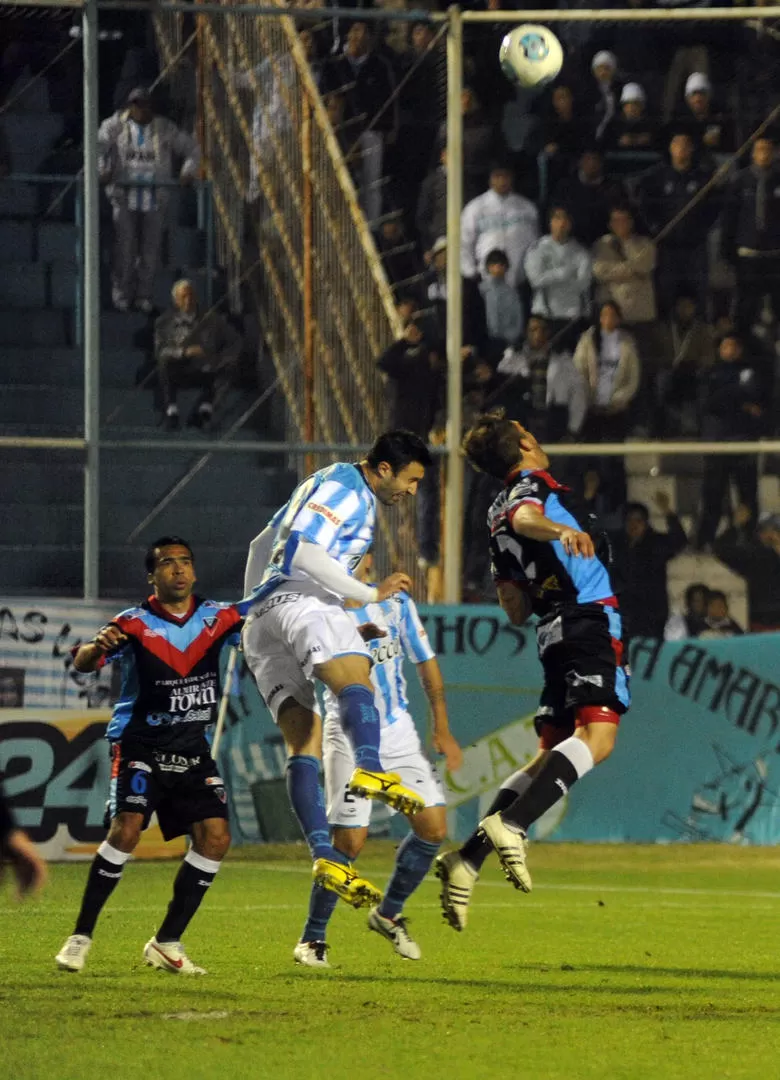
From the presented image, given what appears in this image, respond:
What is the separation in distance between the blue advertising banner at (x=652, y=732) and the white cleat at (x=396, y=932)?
5715 millimetres

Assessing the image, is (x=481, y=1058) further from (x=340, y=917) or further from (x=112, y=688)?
(x=112, y=688)

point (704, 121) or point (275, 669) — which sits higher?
point (704, 121)

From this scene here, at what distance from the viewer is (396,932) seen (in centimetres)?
812

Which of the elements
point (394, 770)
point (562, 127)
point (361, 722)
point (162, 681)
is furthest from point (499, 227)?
point (162, 681)

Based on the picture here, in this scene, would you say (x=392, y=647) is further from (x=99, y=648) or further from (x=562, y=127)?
(x=562, y=127)

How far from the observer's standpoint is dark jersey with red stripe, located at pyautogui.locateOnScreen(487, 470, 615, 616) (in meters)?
7.99

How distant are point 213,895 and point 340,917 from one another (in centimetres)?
113

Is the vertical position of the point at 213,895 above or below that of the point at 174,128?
below

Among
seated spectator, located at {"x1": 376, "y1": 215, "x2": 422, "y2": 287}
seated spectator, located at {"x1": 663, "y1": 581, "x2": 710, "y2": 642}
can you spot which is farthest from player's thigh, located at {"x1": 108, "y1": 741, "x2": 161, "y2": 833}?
seated spectator, located at {"x1": 376, "y1": 215, "x2": 422, "y2": 287}

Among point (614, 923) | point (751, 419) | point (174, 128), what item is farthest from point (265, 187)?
point (614, 923)

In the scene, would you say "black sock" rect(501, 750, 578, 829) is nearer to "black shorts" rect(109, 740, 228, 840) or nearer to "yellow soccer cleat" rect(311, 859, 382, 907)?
"yellow soccer cleat" rect(311, 859, 382, 907)

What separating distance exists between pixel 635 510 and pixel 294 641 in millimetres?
6888

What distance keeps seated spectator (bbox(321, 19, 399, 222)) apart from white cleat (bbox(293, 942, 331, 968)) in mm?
7953

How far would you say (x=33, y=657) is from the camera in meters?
13.5
